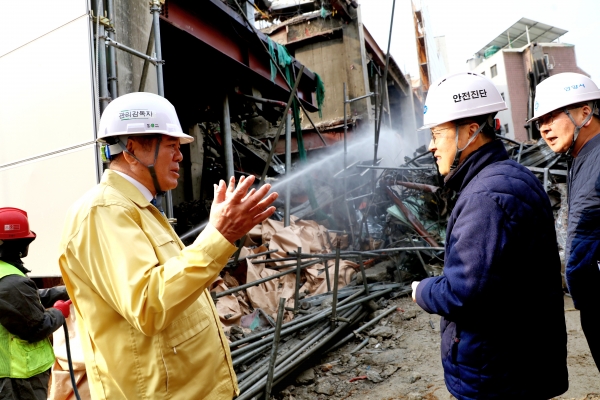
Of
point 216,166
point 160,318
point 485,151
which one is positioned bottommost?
point 160,318

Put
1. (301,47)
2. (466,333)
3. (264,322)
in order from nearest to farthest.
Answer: (466,333) < (264,322) < (301,47)

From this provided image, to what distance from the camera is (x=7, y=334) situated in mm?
2709

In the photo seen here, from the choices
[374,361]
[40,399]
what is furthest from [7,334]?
[374,361]

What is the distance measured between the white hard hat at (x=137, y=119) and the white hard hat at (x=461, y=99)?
1.24 metres

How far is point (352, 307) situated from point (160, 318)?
470 cm

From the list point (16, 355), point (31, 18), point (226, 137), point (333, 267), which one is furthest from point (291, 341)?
point (226, 137)

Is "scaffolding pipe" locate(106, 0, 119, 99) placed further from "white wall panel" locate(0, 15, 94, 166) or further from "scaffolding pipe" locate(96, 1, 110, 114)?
"white wall panel" locate(0, 15, 94, 166)

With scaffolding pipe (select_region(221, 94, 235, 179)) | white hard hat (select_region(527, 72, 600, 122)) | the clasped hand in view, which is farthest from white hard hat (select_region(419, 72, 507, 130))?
scaffolding pipe (select_region(221, 94, 235, 179))

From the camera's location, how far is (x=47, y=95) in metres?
4.27

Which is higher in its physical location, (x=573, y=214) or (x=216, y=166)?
(x=216, y=166)

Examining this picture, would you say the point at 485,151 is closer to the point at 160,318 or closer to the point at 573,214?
the point at 573,214

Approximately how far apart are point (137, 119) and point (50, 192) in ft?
10.2

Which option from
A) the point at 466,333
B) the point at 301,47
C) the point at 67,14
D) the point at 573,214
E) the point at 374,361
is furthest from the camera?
the point at 301,47

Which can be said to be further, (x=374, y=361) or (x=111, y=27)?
(x=374, y=361)
